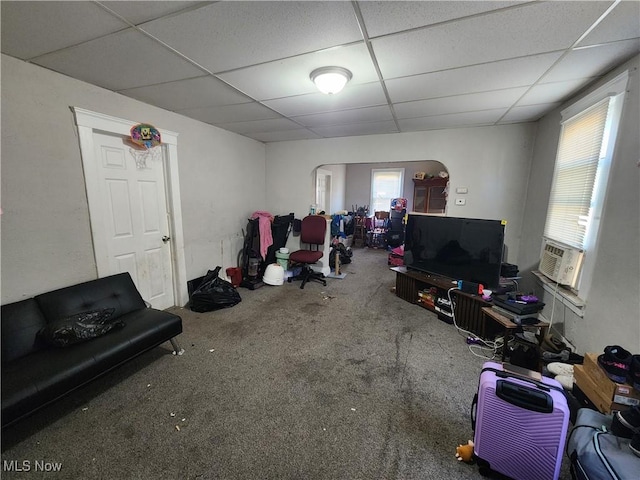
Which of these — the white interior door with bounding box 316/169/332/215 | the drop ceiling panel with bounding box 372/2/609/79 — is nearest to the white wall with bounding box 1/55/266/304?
the drop ceiling panel with bounding box 372/2/609/79

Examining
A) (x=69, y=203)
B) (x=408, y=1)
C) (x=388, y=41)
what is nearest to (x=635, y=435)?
(x=408, y=1)

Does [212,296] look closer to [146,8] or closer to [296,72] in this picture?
[296,72]

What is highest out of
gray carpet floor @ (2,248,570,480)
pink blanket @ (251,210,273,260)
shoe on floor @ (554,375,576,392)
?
pink blanket @ (251,210,273,260)

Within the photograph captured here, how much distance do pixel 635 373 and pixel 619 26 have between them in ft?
6.21

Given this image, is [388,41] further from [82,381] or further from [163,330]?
[82,381]

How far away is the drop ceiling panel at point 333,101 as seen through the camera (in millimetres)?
2332

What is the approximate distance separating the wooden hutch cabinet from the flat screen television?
3938 millimetres

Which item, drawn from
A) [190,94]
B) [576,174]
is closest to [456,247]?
[576,174]

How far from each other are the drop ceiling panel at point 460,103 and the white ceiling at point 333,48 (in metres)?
0.02

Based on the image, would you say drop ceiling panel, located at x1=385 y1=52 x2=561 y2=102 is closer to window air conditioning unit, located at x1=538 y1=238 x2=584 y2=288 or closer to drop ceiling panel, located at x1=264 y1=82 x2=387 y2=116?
drop ceiling panel, located at x1=264 y1=82 x2=387 y2=116

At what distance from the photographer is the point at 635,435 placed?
3.62 feet

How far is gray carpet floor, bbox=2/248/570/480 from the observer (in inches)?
55.3

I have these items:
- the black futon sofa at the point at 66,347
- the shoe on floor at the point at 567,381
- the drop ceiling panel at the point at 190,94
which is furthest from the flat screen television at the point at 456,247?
the black futon sofa at the point at 66,347

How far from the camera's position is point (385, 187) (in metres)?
7.95
